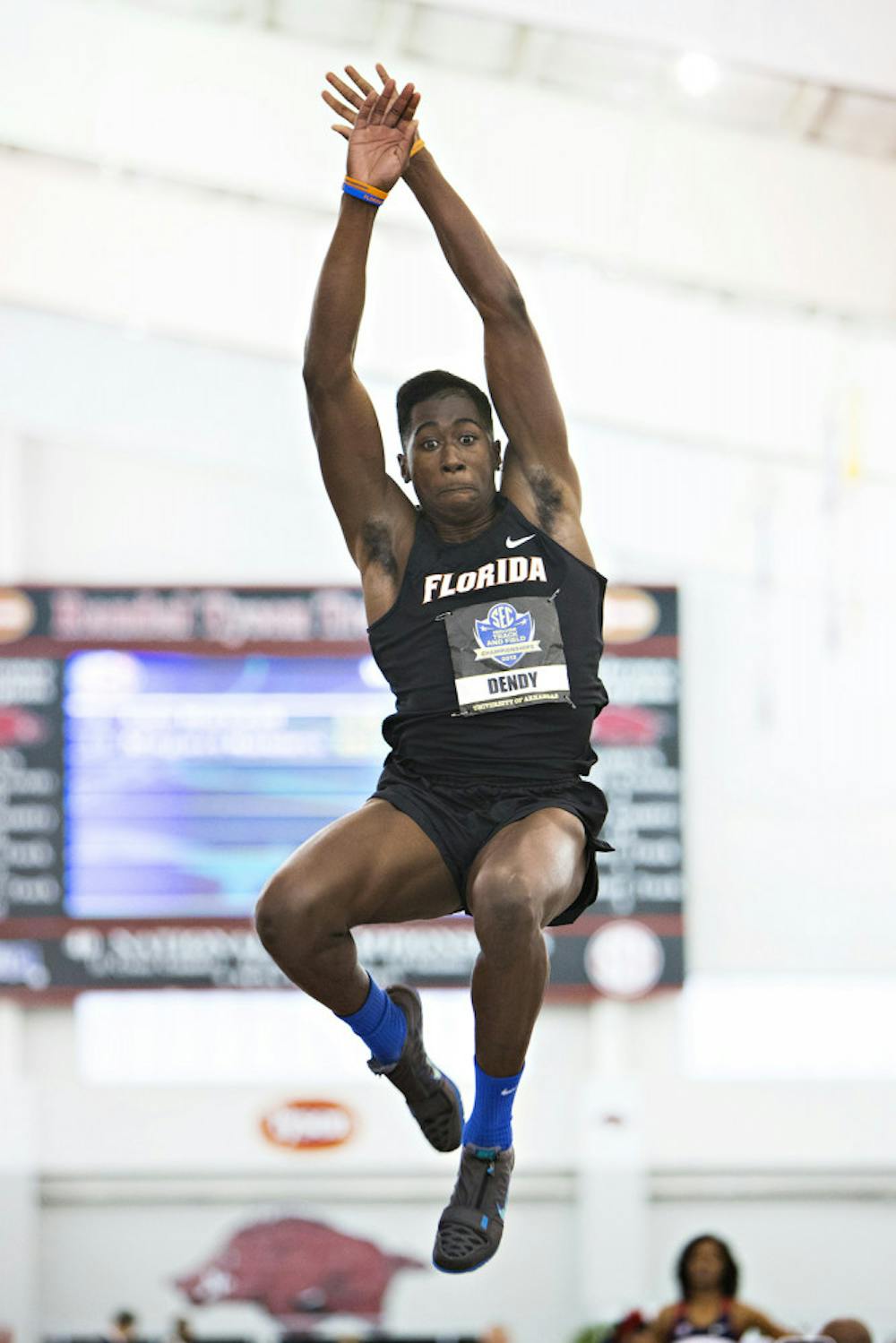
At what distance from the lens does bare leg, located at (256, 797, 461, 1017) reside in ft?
11.2

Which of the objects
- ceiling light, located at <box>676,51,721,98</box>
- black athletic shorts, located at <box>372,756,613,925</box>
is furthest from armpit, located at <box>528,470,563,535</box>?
ceiling light, located at <box>676,51,721,98</box>

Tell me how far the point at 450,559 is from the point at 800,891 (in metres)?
7.88

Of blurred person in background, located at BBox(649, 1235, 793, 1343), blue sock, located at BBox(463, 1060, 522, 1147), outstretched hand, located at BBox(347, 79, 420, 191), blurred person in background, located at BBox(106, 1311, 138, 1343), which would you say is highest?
outstretched hand, located at BBox(347, 79, 420, 191)

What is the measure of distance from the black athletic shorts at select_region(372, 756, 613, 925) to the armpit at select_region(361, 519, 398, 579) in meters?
0.39

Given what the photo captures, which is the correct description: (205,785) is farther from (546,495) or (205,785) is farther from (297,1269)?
(546,495)

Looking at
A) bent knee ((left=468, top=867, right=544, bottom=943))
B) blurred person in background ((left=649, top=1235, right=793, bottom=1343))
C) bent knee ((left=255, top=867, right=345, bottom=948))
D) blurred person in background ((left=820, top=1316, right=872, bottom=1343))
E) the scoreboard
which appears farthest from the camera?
the scoreboard

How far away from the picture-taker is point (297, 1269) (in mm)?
10820

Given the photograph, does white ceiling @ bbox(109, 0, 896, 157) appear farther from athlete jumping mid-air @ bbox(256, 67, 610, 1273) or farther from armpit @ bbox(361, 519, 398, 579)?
armpit @ bbox(361, 519, 398, 579)

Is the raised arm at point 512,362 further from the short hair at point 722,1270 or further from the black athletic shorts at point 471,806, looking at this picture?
the short hair at point 722,1270

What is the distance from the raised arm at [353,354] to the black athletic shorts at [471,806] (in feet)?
1.39

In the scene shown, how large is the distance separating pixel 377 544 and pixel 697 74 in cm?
505

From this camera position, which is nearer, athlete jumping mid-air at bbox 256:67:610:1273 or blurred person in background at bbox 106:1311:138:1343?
athlete jumping mid-air at bbox 256:67:610:1273

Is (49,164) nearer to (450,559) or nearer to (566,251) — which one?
(566,251)

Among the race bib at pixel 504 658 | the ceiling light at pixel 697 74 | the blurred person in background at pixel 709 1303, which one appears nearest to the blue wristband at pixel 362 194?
the race bib at pixel 504 658
